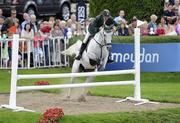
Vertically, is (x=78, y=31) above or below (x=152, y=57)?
above

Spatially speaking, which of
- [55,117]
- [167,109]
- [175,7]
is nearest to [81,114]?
[55,117]

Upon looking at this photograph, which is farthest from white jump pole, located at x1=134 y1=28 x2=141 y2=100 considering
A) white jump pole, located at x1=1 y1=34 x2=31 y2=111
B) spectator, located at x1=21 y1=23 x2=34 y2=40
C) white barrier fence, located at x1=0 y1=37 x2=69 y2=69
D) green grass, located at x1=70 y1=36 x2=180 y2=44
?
spectator, located at x1=21 y1=23 x2=34 y2=40

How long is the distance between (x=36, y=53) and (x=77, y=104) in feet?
28.0

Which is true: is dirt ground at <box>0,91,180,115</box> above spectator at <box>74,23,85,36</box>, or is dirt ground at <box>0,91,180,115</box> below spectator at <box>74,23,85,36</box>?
below

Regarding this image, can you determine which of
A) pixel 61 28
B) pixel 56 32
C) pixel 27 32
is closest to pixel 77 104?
pixel 27 32

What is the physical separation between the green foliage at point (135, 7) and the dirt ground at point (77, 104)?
9864 millimetres

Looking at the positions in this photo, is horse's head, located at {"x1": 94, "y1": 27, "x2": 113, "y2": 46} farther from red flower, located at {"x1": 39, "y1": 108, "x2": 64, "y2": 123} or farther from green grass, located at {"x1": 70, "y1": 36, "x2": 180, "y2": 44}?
green grass, located at {"x1": 70, "y1": 36, "x2": 180, "y2": 44}

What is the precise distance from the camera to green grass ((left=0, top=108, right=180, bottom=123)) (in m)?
12.4

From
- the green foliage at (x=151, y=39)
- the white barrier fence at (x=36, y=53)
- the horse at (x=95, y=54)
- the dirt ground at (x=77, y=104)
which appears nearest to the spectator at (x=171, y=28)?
the green foliage at (x=151, y=39)

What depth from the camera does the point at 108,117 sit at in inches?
500

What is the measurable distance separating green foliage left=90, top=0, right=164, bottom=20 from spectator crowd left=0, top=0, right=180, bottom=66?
0.84 m

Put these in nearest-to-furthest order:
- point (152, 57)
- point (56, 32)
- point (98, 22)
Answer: point (98, 22) → point (152, 57) → point (56, 32)

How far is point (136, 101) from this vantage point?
624 inches

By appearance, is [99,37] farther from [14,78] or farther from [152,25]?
[152,25]
